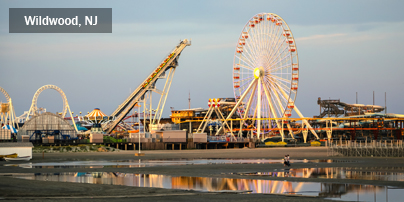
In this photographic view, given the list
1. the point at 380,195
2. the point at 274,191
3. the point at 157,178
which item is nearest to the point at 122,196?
the point at 274,191

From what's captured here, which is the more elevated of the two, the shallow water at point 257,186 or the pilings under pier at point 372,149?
the shallow water at point 257,186

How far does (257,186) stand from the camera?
2330 centimetres

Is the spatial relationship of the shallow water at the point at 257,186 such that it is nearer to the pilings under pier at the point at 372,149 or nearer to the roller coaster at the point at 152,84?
the pilings under pier at the point at 372,149

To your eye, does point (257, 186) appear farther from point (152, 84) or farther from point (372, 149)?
point (152, 84)

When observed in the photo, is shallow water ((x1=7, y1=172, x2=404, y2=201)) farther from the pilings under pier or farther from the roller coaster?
the roller coaster

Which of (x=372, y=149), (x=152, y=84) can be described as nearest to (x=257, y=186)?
(x=372, y=149)

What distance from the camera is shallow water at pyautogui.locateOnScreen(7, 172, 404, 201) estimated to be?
20297 millimetres

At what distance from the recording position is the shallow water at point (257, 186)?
66.6ft

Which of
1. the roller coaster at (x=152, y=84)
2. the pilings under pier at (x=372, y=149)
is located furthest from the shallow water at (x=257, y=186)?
the roller coaster at (x=152, y=84)

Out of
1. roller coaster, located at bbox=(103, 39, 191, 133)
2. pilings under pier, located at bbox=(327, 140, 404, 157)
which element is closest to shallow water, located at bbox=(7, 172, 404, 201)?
pilings under pier, located at bbox=(327, 140, 404, 157)

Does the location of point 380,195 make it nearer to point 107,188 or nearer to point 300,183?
point 300,183

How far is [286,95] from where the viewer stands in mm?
97750

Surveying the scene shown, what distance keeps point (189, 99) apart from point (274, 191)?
178127 millimetres

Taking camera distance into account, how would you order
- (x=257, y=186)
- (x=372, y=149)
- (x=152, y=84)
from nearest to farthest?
(x=257, y=186), (x=372, y=149), (x=152, y=84)
